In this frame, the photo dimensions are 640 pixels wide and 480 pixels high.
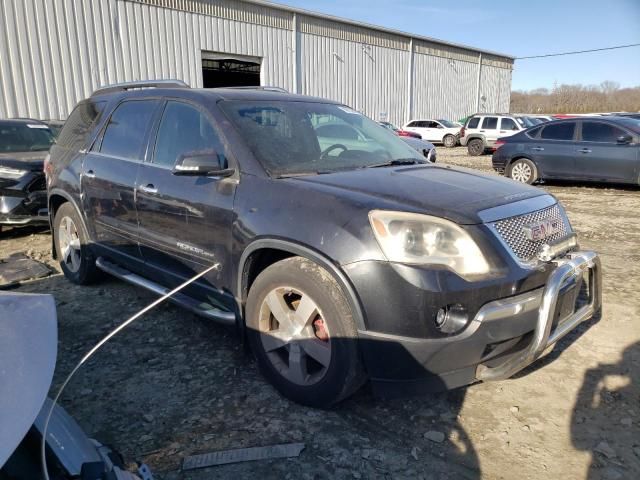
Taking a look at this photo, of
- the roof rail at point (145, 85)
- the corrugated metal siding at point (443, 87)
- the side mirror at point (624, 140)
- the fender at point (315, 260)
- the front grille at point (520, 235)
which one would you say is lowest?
the fender at point (315, 260)

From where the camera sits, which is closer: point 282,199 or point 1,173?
point 282,199

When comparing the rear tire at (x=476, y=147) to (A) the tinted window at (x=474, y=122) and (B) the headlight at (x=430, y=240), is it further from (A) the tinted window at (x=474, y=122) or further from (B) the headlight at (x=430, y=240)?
(B) the headlight at (x=430, y=240)

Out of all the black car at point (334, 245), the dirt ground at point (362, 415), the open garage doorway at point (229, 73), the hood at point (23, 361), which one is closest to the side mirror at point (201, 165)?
the black car at point (334, 245)

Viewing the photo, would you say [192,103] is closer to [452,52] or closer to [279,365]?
[279,365]

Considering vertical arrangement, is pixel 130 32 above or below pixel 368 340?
above

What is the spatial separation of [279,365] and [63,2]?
1590cm

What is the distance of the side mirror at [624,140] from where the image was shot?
9562mm

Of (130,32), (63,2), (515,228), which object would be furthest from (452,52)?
(515,228)

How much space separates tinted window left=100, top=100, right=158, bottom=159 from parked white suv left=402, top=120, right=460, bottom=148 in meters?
23.0

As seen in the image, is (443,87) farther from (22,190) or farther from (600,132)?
(22,190)

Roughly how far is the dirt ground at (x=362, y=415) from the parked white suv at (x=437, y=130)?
76.0ft

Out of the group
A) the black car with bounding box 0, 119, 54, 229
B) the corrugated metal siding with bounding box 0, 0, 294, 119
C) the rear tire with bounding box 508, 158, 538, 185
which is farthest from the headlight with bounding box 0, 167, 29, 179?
the rear tire with bounding box 508, 158, 538, 185

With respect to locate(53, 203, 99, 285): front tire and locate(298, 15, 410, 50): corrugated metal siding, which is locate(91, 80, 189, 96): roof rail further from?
locate(298, 15, 410, 50): corrugated metal siding

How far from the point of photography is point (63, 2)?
47.9 ft
